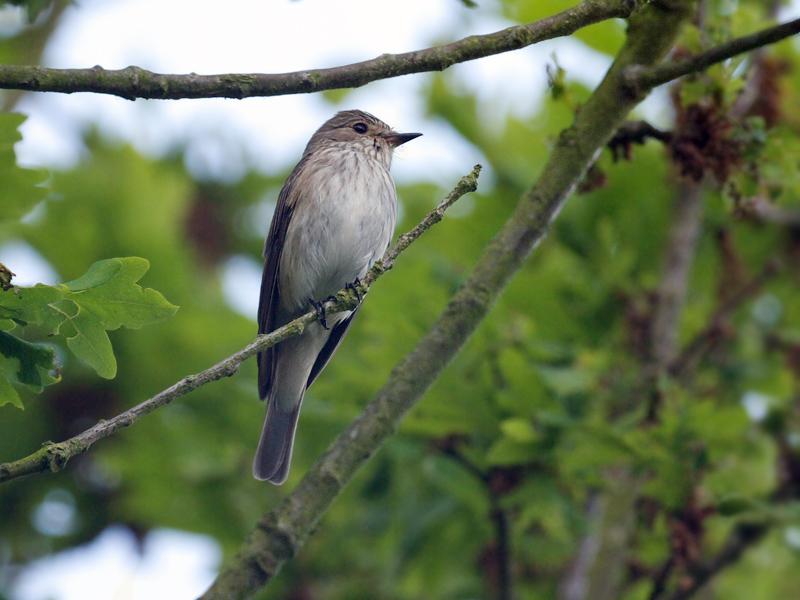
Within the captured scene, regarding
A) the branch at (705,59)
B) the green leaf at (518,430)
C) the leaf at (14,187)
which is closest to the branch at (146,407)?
the branch at (705,59)

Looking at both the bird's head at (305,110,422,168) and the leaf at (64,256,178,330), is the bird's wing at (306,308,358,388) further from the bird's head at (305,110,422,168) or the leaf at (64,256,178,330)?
the leaf at (64,256,178,330)

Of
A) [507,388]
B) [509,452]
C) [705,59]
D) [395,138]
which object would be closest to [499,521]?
[509,452]

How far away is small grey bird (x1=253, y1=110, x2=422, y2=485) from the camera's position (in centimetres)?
584

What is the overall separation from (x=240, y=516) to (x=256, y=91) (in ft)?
13.8

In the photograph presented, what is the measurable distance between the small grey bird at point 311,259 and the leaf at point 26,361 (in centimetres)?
278

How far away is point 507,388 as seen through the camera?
16.1ft

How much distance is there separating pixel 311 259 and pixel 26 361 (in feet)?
10.2

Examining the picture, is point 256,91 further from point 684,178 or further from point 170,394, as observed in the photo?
point 684,178

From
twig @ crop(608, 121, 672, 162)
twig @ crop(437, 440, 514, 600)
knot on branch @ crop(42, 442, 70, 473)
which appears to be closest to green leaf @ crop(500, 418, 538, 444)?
twig @ crop(437, 440, 514, 600)

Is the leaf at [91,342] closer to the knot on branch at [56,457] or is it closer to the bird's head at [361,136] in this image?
the knot on branch at [56,457]

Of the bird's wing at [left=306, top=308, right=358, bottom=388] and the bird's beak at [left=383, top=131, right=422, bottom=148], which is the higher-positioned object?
the bird's beak at [left=383, top=131, right=422, bottom=148]

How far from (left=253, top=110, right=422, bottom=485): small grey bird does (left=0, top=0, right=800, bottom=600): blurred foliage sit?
17cm

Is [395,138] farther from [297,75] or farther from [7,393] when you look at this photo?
[7,393]

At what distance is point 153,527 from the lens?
7410 mm
